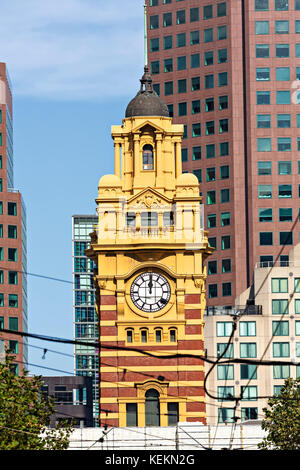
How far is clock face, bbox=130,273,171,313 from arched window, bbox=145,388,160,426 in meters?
7.29

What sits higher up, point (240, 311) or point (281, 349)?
point (240, 311)

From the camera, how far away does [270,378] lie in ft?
609

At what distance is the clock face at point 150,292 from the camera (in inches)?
5497

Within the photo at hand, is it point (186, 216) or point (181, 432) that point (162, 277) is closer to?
point (186, 216)

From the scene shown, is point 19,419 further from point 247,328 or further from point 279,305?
point 279,305

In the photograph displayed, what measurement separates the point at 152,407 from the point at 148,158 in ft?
74.7

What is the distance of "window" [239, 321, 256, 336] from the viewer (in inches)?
7318

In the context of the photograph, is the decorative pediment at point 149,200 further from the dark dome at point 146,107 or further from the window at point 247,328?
the window at point 247,328

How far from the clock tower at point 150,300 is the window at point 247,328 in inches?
1763

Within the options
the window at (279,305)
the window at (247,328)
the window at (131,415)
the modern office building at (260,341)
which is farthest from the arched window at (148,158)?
the window at (279,305)

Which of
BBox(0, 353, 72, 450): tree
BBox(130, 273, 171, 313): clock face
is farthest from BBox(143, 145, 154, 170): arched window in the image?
BBox(0, 353, 72, 450): tree

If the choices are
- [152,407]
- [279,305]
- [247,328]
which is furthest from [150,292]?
[279,305]

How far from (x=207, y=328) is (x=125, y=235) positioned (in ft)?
159

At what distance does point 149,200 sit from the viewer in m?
140
